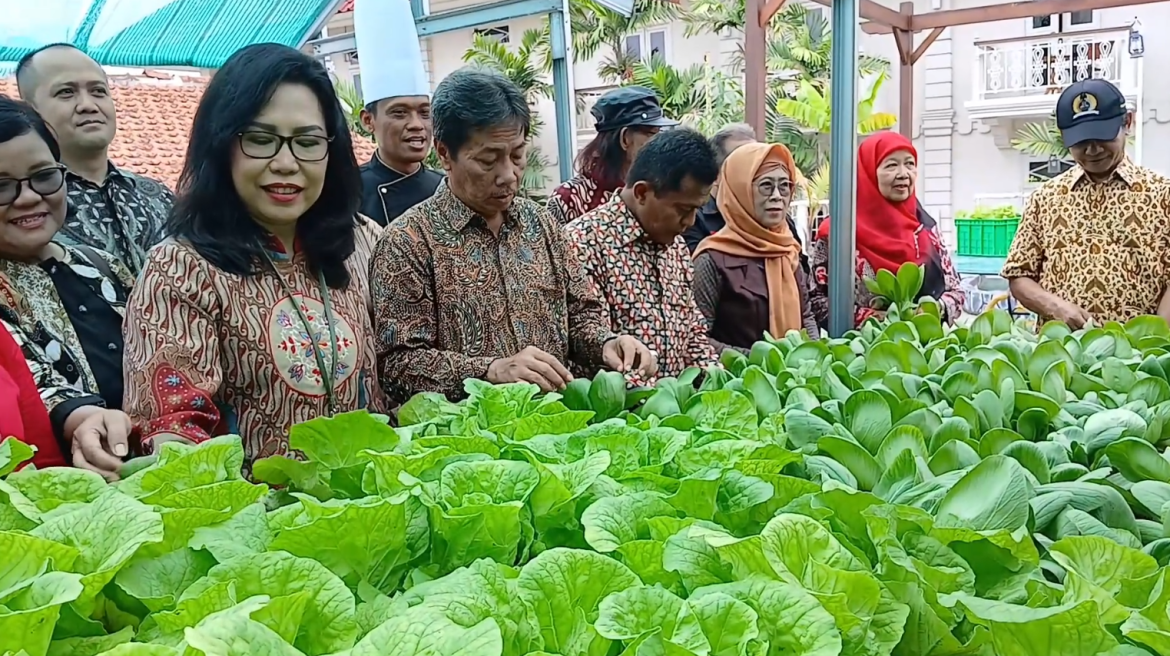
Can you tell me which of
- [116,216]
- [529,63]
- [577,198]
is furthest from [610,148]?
[529,63]

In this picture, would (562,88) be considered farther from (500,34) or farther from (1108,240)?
(500,34)

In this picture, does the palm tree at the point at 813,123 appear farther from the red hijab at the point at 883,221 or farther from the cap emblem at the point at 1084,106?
the cap emblem at the point at 1084,106

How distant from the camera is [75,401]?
4.43 ft

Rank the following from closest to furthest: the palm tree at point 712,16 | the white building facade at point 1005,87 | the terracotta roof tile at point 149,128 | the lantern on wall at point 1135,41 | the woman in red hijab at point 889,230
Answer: the woman in red hijab at point 889,230
the terracotta roof tile at point 149,128
the lantern on wall at point 1135,41
the white building facade at point 1005,87
the palm tree at point 712,16

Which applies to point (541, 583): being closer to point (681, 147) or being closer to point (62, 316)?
point (62, 316)

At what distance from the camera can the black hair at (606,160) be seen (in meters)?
2.62

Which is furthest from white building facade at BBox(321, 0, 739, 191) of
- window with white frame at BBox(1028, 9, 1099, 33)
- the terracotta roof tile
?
the terracotta roof tile

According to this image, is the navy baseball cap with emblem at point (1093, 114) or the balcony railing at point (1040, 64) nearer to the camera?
the navy baseball cap with emblem at point (1093, 114)

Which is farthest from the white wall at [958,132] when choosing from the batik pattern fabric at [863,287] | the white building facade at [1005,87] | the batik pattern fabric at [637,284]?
the batik pattern fabric at [637,284]

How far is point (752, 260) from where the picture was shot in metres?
2.42

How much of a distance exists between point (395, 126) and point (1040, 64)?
12.7 m

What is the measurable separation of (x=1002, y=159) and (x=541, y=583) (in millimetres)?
14137

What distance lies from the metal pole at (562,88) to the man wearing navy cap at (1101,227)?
1.52 m

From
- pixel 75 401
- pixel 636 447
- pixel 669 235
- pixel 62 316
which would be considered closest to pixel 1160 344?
pixel 669 235
